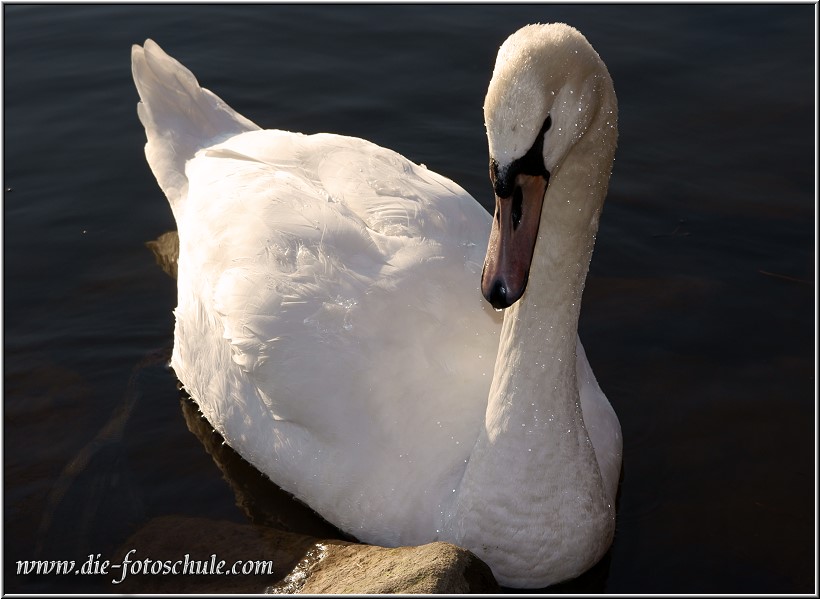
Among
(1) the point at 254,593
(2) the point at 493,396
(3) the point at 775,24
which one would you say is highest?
(3) the point at 775,24

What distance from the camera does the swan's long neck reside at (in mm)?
4375

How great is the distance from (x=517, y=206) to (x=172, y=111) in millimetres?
3793

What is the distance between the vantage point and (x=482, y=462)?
452cm

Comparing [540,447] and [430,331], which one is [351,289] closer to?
[430,331]

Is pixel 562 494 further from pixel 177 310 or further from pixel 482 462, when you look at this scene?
pixel 177 310

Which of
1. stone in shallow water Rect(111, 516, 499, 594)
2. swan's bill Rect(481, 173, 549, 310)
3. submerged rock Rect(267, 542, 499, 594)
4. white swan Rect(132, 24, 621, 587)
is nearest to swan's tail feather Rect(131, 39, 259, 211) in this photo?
white swan Rect(132, 24, 621, 587)

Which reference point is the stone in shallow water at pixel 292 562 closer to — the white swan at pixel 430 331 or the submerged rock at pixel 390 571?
the submerged rock at pixel 390 571

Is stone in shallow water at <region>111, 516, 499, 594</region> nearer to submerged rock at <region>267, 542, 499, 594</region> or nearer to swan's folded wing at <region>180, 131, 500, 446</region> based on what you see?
submerged rock at <region>267, 542, 499, 594</region>

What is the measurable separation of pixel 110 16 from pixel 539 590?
27.5 feet

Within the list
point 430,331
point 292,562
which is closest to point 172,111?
point 430,331

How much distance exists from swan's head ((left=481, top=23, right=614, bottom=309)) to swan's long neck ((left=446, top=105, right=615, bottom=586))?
52cm

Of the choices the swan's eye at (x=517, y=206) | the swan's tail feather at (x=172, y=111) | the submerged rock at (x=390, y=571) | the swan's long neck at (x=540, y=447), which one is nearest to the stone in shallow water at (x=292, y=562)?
the submerged rock at (x=390, y=571)

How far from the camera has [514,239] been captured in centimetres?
379

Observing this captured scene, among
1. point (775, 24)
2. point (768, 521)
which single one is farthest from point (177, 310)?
point (775, 24)
